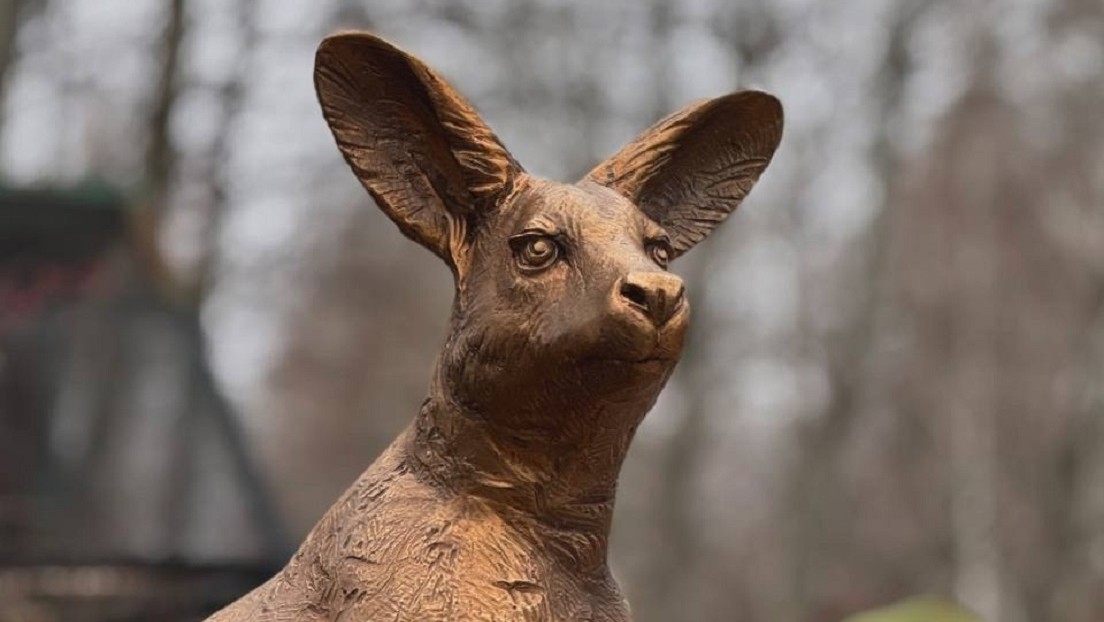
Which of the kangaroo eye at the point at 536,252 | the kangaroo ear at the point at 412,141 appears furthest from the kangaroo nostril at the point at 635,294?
the kangaroo ear at the point at 412,141

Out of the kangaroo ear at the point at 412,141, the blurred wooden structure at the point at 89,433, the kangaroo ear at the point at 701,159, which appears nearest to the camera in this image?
the kangaroo ear at the point at 412,141

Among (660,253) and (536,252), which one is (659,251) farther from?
(536,252)

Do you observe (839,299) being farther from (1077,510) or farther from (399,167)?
(399,167)

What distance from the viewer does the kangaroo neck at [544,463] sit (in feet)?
8.48

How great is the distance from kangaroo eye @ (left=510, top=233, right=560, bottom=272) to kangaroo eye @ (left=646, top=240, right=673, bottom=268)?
232mm

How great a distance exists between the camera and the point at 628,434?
8.76 feet

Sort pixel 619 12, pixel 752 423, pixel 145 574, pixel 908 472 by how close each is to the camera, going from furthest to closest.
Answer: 1. pixel 752 423
2. pixel 908 472
3. pixel 619 12
4. pixel 145 574

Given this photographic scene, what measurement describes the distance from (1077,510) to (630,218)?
14681mm

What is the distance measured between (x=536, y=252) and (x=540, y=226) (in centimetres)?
5

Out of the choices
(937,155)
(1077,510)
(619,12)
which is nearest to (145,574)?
(619,12)

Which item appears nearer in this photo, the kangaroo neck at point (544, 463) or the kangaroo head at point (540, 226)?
the kangaroo head at point (540, 226)

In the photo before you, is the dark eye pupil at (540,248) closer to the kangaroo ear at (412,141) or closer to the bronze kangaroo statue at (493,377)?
the bronze kangaroo statue at (493,377)

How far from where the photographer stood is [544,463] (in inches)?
103

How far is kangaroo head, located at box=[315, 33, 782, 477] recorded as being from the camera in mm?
2459
